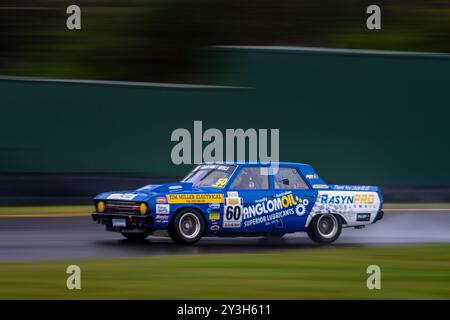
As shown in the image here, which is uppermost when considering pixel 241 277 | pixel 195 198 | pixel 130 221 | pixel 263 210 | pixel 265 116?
pixel 265 116

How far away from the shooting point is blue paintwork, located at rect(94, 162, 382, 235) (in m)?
13.9

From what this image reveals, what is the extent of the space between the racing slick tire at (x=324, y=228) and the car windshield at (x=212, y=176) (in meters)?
1.69

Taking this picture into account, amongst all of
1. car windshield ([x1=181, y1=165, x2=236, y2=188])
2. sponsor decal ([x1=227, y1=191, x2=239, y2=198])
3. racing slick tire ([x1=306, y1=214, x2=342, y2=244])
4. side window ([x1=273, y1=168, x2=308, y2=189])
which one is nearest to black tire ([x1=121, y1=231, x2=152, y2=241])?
car windshield ([x1=181, y1=165, x2=236, y2=188])

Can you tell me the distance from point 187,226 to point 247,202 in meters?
1.06

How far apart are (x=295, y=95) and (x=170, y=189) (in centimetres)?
884

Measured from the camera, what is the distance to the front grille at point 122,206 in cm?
1379

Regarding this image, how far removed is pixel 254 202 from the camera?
1456cm

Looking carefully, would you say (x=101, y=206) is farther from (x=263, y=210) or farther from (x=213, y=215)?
(x=263, y=210)

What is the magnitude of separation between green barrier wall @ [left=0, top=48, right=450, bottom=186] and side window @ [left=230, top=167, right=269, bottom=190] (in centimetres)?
661

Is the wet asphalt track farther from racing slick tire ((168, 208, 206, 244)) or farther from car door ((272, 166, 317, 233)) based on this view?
car door ((272, 166, 317, 233))

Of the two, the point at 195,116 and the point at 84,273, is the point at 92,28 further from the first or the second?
the point at 84,273

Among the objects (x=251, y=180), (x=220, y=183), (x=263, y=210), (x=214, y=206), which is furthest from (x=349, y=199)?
(x=214, y=206)

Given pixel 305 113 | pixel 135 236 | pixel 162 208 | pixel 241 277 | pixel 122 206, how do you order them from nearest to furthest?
pixel 241 277 < pixel 162 208 < pixel 122 206 < pixel 135 236 < pixel 305 113

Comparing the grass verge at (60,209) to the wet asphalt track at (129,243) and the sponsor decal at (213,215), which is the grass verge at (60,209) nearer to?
the wet asphalt track at (129,243)
